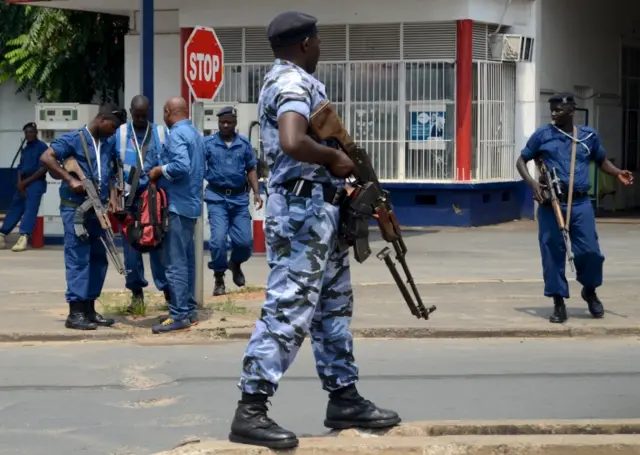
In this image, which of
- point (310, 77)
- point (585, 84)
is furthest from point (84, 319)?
point (585, 84)

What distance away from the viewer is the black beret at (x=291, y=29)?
5758mm

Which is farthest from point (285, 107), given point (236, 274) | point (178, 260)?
point (236, 274)

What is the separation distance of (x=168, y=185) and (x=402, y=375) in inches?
109

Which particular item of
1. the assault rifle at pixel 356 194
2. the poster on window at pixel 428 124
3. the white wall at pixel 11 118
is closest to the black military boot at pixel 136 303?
the assault rifle at pixel 356 194

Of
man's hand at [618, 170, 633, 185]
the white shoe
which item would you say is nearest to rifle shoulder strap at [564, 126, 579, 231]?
man's hand at [618, 170, 633, 185]

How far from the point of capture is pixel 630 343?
9969mm

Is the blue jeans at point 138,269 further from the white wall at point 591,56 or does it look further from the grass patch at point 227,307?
the white wall at point 591,56

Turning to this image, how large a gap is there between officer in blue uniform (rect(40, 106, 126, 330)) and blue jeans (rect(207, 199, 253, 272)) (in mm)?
2020

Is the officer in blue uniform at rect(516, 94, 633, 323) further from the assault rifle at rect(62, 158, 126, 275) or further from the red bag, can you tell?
the assault rifle at rect(62, 158, 126, 275)

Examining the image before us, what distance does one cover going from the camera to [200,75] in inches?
441

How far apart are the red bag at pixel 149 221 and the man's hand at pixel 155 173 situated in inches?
2.9

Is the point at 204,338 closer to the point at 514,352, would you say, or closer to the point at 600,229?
the point at 514,352

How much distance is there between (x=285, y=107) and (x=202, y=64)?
19.2ft

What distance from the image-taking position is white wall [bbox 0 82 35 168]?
1075 inches
